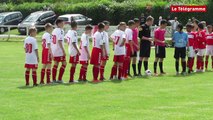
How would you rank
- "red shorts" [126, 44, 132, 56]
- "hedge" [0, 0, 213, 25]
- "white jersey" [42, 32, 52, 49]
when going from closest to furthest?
"white jersey" [42, 32, 52, 49], "red shorts" [126, 44, 132, 56], "hedge" [0, 0, 213, 25]

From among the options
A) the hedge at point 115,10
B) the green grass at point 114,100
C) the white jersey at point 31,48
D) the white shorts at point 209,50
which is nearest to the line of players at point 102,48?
the white jersey at point 31,48

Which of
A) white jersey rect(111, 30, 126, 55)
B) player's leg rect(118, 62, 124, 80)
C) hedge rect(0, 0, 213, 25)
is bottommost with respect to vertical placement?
hedge rect(0, 0, 213, 25)

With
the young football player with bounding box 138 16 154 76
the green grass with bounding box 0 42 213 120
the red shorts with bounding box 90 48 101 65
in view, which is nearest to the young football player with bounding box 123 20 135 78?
the young football player with bounding box 138 16 154 76

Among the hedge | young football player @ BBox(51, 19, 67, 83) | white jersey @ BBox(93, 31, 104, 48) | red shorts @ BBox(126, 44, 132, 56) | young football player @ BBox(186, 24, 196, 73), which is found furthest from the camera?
the hedge

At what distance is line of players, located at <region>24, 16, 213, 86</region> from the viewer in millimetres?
17406

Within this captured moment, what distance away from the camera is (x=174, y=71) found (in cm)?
2217

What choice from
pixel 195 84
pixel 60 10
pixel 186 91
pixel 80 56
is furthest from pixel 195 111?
pixel 60 10

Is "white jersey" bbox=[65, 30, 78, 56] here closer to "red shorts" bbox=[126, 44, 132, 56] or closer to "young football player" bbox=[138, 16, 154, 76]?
"red shorts" bbox=[126, 44, 132, 56]

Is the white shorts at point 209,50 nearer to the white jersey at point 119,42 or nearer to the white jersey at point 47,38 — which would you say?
the white jersey at point 119,42

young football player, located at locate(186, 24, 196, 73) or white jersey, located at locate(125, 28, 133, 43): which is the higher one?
white jersey, located at locate(125, 28, 133, 43)

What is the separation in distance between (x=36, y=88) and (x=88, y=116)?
16.9 feet

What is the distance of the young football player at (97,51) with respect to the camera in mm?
18312

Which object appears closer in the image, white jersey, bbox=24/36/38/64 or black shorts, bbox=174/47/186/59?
white jersey, bbox=24/36/38/64

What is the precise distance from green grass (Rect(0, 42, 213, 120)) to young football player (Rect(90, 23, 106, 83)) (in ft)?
2.42
